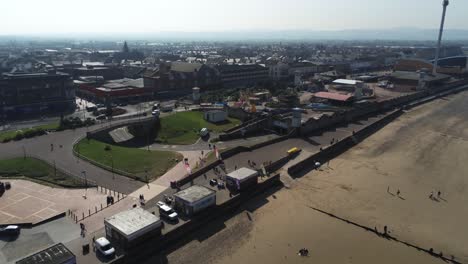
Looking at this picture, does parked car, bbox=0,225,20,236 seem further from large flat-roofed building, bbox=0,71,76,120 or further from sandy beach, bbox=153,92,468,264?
large flat-roofed building, bbox=0,71,76,120

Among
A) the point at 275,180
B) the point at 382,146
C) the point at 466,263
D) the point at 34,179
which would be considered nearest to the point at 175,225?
the point at 275,180

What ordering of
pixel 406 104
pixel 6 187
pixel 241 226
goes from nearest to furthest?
pixel 241 226
pixel 6 187
pixel 406 104

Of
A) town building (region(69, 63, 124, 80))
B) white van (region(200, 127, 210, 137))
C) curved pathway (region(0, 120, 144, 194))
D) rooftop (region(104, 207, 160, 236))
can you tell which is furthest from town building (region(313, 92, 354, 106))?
town building (region(69, 63, 124, 80))

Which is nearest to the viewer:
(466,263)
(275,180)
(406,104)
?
(466,263)

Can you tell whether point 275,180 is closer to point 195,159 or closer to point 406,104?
point 195,159

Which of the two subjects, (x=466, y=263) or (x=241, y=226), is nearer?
(x=466, y=263)

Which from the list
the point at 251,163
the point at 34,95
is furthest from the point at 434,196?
the point at 34,95

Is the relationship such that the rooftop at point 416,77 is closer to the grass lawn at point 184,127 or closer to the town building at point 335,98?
the town building at point 335,98

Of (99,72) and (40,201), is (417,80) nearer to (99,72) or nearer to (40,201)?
(40,201)
